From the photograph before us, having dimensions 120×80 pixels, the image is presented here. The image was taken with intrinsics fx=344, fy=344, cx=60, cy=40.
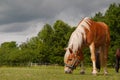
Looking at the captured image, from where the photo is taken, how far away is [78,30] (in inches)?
722

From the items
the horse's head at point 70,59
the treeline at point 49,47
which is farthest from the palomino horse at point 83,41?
the treeline at point 49,47

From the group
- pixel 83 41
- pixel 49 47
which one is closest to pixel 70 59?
pixel 83 41

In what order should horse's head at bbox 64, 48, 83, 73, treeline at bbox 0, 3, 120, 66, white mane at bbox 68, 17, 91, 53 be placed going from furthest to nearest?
treeline at bbox 0, 3, 120, 66
horse's head at bbox 64, 48, 83, 73
white mane at bbox 68, 17, 91, 53

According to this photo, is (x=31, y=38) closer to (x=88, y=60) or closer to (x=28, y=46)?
(x=28, y=46)

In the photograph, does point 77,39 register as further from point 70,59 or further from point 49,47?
point 49,47

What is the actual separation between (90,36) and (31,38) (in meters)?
101

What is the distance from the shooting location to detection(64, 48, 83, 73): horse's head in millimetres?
18203

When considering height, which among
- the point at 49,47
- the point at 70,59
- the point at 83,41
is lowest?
the point at 70,59

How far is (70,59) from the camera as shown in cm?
1847

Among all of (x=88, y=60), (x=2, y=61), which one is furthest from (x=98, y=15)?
(x=2, y=61)

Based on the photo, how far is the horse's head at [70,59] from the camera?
1820cm

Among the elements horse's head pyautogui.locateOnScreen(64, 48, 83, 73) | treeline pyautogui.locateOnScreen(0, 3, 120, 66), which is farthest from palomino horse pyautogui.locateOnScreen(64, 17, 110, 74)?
treeline pyautogui.locateOnScreen(0, 3, 120, 66)

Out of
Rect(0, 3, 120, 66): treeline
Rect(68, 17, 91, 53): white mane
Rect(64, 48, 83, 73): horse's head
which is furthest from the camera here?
Rect(0, 3, 120, 66): treeline

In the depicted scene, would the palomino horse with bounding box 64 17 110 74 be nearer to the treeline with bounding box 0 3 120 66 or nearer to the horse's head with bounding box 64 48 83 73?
the horse's head with bounding box 64 48 83 73
